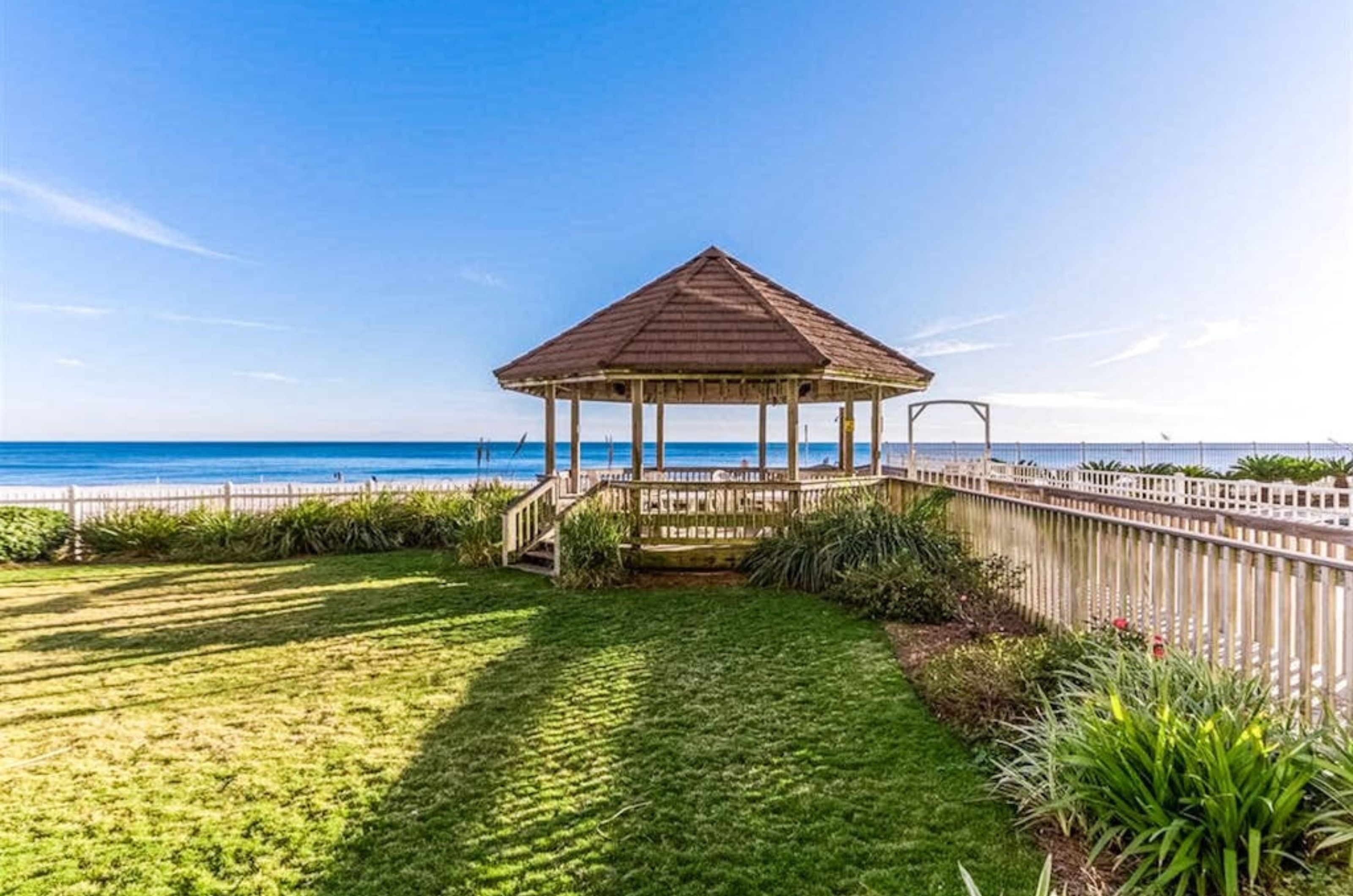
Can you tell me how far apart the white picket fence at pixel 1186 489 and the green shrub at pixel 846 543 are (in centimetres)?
334

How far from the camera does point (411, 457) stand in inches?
2749

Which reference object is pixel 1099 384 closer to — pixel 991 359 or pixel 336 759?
pixel 991 359

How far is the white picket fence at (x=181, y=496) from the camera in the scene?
12.8 metres

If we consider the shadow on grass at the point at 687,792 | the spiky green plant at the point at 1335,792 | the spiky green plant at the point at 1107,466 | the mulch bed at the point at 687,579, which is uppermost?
the spiky green plant at the point at 1107,466

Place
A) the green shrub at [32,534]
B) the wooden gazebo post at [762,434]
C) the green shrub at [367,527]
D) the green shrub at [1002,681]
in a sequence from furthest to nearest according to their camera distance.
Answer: the wooden gazebo post at [762,434]
the green shrub at [367,527]
the green shrub at [32,534]
the green shrub at [1002,681]

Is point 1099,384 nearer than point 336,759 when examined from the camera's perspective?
No

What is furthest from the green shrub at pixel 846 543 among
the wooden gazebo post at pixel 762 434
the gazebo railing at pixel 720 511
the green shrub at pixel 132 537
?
the green shrub at pixel 132 537

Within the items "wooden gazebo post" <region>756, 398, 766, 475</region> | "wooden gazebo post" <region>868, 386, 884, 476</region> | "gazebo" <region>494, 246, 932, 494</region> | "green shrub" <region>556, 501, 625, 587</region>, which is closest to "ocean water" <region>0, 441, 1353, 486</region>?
"gazebo" <region>494, 246, 932, 494</region>

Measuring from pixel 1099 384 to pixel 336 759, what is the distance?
3925 cm

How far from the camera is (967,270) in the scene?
20.7 metres

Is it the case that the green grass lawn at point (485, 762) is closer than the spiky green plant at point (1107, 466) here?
Yes

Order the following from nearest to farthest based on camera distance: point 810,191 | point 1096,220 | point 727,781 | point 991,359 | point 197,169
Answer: point 727,781
point 197,169
point 1096,220
point 810,191
point 991,359

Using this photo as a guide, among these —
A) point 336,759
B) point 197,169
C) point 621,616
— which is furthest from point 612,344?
point 197,169

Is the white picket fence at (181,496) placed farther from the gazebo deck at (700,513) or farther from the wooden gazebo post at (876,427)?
the wooden gazebo post at (876,427)
